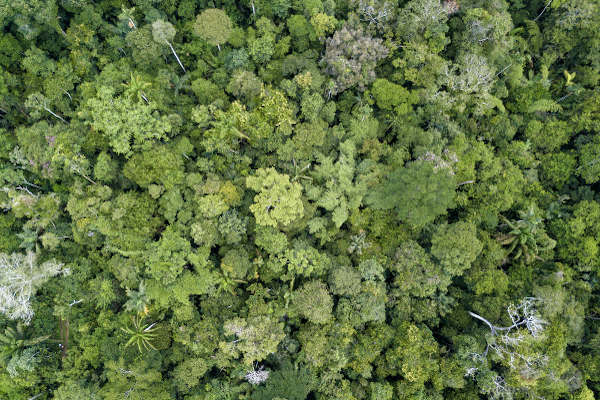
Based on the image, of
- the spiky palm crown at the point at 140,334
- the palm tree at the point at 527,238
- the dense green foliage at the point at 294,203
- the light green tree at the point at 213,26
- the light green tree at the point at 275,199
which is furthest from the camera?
the light green tree at the point at 213,26

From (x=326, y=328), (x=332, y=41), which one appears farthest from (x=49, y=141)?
(x=326, y=328)

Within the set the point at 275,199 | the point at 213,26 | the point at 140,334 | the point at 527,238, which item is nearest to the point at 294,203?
the point at 275,199

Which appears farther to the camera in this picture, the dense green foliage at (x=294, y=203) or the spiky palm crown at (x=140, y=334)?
the dense green foliage at (x=294, y=203)

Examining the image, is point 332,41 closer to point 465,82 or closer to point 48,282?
point 465,82

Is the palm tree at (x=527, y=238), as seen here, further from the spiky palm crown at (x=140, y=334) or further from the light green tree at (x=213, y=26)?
the spiky palm crown at (x=140, y=334)

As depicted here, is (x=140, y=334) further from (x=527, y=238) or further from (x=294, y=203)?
(x=527, y=238)

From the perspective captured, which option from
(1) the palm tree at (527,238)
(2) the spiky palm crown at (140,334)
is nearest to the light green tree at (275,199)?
(2) the spiky palm crown at (140,334)
